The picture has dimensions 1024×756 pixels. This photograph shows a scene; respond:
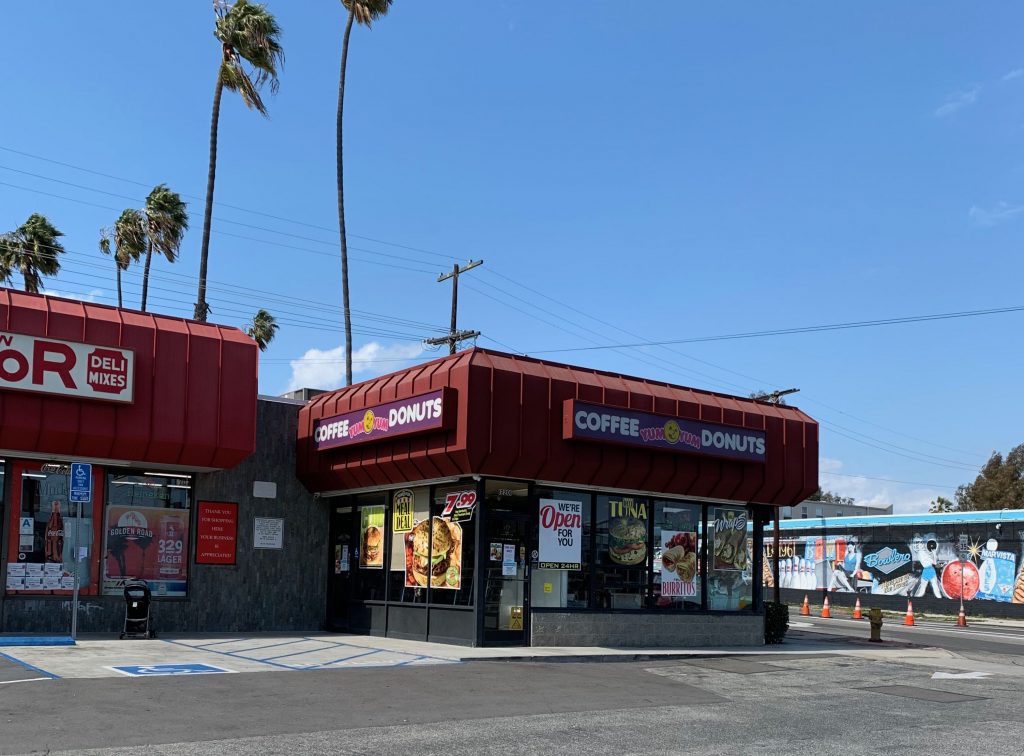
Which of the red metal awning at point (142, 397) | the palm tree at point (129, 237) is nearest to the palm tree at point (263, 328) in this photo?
the palm tree at point (129, 237)

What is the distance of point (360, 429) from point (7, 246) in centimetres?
2887

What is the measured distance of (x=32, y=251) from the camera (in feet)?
138

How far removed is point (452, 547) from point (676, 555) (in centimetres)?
497

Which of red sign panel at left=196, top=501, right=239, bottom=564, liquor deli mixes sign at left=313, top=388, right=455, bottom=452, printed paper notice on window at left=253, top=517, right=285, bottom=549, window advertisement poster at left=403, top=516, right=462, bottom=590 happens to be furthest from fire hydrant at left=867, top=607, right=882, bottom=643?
red sign panel at left=196, top=501, right=239, bottom=564

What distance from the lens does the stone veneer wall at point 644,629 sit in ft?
61.8

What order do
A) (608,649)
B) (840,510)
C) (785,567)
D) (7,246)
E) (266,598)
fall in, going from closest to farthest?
(608,649) → (266,598) → (7,246) → (785,567) → (840,510)

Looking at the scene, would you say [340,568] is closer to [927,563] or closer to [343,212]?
[343,212]

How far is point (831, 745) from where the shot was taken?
10195 millimetres

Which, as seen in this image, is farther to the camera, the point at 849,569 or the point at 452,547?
the point at 849,569

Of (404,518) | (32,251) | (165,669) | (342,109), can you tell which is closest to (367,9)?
(342,109)

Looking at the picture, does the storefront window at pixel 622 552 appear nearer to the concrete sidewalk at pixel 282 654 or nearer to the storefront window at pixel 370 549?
the concrete sidewalk at pixel 282 654

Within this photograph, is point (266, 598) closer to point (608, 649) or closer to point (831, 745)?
point (608, 649)

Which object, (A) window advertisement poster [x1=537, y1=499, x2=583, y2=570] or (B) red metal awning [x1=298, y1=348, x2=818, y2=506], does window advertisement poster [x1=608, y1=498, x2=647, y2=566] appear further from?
(A) window advertisement poster [x1=537, y1=499, x2=583, y2=570]

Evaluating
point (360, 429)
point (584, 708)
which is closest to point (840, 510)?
point (360, 429)
